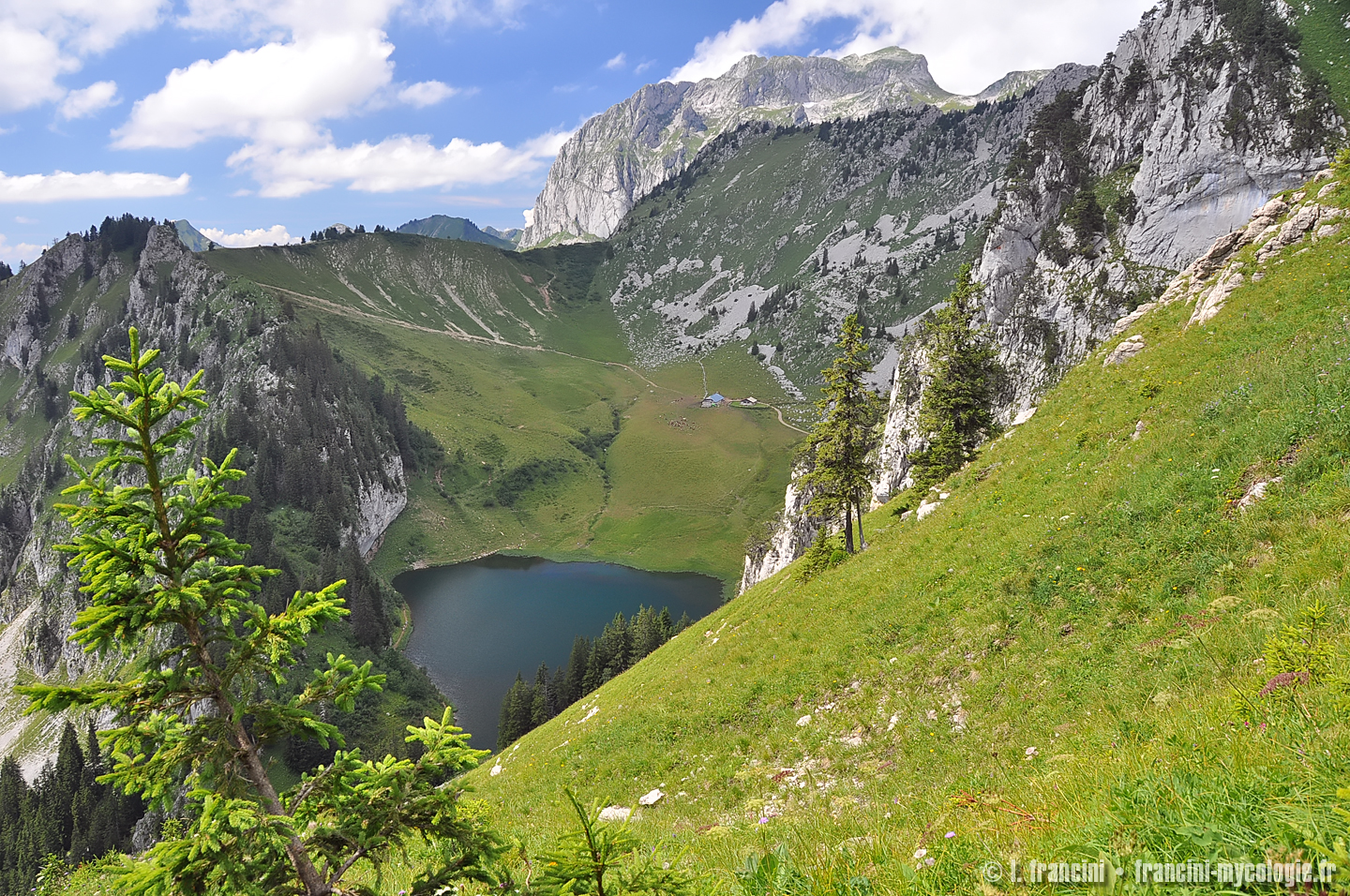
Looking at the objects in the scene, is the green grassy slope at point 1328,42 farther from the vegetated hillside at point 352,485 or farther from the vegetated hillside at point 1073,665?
the vegetated hillside at point 352,485

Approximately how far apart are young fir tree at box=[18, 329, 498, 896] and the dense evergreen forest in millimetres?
98111

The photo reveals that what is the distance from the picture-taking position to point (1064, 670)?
453 inches

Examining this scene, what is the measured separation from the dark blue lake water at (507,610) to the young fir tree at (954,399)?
74895 millimetres

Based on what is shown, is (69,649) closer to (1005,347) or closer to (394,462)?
(394,462)

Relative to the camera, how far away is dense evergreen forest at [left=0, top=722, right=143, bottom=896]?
71.5 meters

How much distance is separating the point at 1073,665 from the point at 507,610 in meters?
126

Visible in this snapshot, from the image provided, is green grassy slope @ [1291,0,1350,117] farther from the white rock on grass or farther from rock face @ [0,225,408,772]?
rock face @ [0,225,408,772]

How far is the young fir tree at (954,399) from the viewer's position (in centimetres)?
3388

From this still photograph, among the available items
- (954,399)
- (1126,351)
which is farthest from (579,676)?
(1126,351)

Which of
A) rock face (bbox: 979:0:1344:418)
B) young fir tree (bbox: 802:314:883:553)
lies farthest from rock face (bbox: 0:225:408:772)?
rock face (bbox: 979:0:1344:418)

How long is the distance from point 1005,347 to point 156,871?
317 feet

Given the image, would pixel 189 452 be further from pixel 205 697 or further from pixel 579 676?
pixel 205 697

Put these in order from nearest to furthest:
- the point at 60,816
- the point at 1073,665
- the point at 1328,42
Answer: the point at 1073,665 → the point at 60,816 → the point at 1328,42

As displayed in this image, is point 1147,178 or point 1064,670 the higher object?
→ point 1147,178
